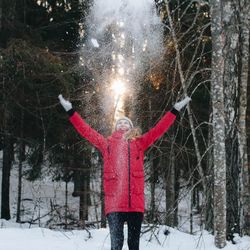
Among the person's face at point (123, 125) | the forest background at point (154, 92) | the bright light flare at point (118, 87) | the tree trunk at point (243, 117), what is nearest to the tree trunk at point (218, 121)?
the forest background at point (154, 92)

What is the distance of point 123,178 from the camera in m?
4.90

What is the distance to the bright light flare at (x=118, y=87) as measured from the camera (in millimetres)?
13414

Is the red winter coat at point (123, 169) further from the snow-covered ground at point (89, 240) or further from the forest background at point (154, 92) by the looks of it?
the forest background at point (154, 92)

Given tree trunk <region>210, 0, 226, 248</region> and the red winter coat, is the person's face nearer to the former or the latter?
the red winter coat

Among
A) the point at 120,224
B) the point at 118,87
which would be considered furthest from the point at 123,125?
the point at 118,87

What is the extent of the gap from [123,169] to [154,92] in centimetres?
792

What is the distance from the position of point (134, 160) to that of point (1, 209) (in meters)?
14.3

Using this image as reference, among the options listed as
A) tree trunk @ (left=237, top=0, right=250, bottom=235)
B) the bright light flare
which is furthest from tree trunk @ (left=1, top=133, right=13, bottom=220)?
tree trunk @ (left=237, top=0, right=250, bottom=235)

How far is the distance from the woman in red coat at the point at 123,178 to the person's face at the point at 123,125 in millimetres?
60

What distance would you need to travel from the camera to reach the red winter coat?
489 cm

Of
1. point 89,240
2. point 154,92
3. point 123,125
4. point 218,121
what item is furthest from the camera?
point 154,92

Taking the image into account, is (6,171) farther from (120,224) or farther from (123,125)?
(120,224)

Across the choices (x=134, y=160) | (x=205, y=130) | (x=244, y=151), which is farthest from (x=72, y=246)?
(x=205, y=130)

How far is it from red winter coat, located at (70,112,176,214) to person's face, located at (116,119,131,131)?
0.13 meters
